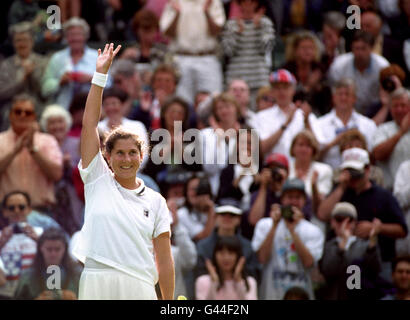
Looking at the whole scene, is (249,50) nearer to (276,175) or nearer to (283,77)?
(283,77)

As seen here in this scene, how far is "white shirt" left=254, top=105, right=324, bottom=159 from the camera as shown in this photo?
1037 centimetres

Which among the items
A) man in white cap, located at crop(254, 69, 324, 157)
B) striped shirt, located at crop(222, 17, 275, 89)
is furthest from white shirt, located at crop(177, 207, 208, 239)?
striped shirt, located at crop(222, 17, 275, 89)

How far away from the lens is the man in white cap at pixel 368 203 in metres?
9.48

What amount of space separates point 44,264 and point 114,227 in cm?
360

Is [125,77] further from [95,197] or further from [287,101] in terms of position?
[95,197]

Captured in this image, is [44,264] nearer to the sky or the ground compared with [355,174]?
nearer to the ground

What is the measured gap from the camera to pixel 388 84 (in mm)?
10844

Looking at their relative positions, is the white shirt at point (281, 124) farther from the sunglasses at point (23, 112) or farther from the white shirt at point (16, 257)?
the white shirt at point (16, 257)

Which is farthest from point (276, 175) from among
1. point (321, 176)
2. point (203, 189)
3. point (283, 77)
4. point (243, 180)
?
point (283, 77)

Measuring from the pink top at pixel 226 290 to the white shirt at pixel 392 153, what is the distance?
2.02 metres

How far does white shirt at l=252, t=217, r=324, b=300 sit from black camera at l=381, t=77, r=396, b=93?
2.23 meters

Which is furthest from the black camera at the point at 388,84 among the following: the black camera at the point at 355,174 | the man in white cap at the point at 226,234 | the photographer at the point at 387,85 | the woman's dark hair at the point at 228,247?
the woman's dark hair at the point at 228,247

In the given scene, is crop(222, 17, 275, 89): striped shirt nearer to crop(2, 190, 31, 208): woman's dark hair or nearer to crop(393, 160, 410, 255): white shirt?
crop(393, 160, 410, 255): white shirt

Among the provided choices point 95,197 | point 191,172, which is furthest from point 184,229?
point 95,197
